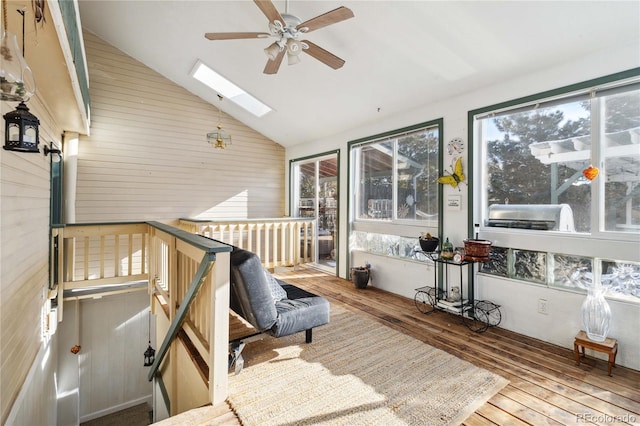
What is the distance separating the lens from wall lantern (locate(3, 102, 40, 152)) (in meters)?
1.96

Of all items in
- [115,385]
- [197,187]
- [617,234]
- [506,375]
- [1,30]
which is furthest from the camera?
[197,187]

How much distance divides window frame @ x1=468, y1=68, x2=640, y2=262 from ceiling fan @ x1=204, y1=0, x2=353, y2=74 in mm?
2032

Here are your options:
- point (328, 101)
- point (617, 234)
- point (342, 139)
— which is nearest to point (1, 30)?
point (328, 101)

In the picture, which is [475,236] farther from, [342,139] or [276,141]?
[276,141]

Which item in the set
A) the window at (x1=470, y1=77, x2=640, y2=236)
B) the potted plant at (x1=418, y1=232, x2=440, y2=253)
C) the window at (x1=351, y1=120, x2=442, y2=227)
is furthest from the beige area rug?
the window at (x1=351, y1=120, x2=442, y2=227)

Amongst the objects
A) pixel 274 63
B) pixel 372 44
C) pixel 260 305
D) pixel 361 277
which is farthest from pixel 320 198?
pixel 260 305

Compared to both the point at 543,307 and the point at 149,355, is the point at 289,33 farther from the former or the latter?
the point at 149,355

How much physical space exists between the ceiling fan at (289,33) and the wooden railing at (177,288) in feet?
5.99

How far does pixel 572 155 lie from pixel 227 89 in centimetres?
547

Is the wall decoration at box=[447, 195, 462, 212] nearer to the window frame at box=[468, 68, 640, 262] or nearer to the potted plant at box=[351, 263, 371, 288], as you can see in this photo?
the window frame at box=[468, 68, 640, 262]

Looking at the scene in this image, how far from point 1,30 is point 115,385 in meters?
5.61

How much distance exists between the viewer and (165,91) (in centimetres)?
591

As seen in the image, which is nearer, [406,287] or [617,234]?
[617,234]

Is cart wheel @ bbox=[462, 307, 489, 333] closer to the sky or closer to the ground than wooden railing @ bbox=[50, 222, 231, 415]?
closer to the ground
